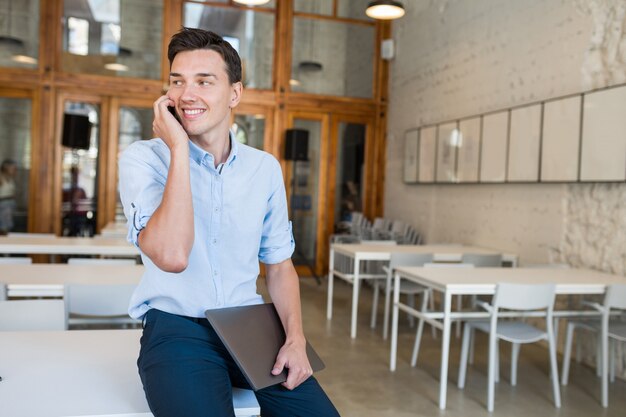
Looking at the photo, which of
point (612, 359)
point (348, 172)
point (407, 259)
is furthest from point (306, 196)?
point (612, 359)

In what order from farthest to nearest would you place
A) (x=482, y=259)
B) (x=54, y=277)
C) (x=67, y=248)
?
(x=482, y=259)
(x=67, y=248)
(x=54, y=277)

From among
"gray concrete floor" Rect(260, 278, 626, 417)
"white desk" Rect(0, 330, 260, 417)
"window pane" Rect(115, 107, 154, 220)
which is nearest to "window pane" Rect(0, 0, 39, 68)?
"window pane" Rect(115, 107, 154, 220)

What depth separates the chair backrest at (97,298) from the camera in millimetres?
2695

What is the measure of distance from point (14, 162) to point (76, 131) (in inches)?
43.6

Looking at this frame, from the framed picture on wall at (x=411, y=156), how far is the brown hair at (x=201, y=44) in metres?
6.38

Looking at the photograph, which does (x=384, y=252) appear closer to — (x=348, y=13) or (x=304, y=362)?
(x=304, y=362)

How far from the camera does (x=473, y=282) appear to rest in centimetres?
353

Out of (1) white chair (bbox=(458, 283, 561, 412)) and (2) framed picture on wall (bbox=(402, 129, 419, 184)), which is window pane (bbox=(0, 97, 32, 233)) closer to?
(2) framed picture on wall (bbox=(402, 129, 419, 184))

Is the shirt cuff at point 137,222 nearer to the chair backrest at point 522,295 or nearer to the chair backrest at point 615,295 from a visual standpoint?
the chair backrest at point 522,295

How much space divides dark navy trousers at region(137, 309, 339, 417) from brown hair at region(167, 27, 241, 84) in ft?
2.16

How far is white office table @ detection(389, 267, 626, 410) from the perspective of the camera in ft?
11.3

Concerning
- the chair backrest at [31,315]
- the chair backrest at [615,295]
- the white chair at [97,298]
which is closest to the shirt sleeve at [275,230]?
the chair backrest at [31,315]

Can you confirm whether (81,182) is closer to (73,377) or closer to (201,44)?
(73,377)

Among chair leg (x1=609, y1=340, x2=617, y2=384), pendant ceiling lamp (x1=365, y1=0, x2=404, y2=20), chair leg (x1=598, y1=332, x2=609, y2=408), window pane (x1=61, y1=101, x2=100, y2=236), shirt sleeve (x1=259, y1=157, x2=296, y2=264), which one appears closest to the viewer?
shirt sleeve (x1=259, y1=157, x2=296, y2=264)
